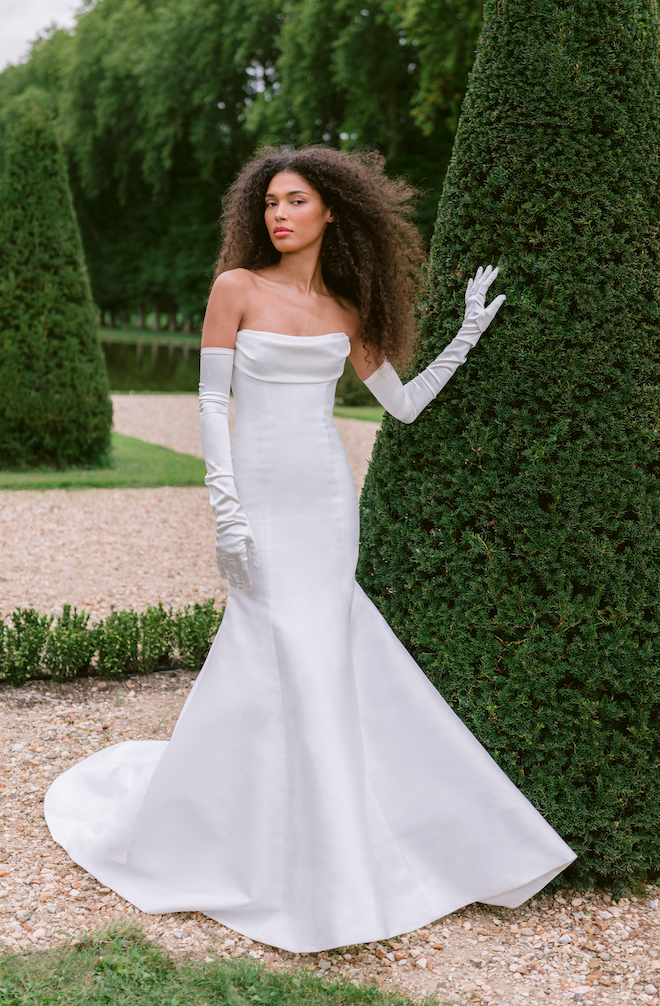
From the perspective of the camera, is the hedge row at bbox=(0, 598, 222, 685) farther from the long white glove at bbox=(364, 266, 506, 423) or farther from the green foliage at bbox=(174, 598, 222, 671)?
the long white glove at bbox=(364, 266, 506, 423)

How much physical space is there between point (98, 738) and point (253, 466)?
1941 millimetres

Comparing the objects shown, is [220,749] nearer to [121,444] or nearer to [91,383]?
[91,383]

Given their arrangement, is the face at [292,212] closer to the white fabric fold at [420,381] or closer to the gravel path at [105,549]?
the white fabric fold at [420,381]

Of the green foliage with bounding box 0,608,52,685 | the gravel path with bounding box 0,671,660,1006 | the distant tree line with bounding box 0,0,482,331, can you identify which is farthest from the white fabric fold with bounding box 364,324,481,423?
the distant tree line with bounding box 0,0,482,331

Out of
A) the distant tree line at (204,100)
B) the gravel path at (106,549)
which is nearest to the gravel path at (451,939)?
the gravel path at (106,549)

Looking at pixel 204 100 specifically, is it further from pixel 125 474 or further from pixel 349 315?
pixel 349 315

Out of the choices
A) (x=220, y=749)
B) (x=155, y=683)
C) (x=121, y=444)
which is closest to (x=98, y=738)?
(x=155, y=683)

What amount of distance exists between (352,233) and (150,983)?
2234mm

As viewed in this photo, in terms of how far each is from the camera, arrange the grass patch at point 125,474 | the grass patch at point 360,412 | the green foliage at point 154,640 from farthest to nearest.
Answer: the grass patch at point 360,412 < the grass patch at point 125,474 < the green foliage at point 154,640

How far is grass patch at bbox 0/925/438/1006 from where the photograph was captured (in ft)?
7.42

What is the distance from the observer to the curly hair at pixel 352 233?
2746 mm

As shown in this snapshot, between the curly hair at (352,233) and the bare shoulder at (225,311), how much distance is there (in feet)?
0.65

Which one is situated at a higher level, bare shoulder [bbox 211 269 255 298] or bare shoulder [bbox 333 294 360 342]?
bare shoulder [bbox 211 269 255 298]

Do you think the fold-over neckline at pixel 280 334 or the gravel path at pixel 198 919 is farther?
the fold-over neckline at pixel 280 334
